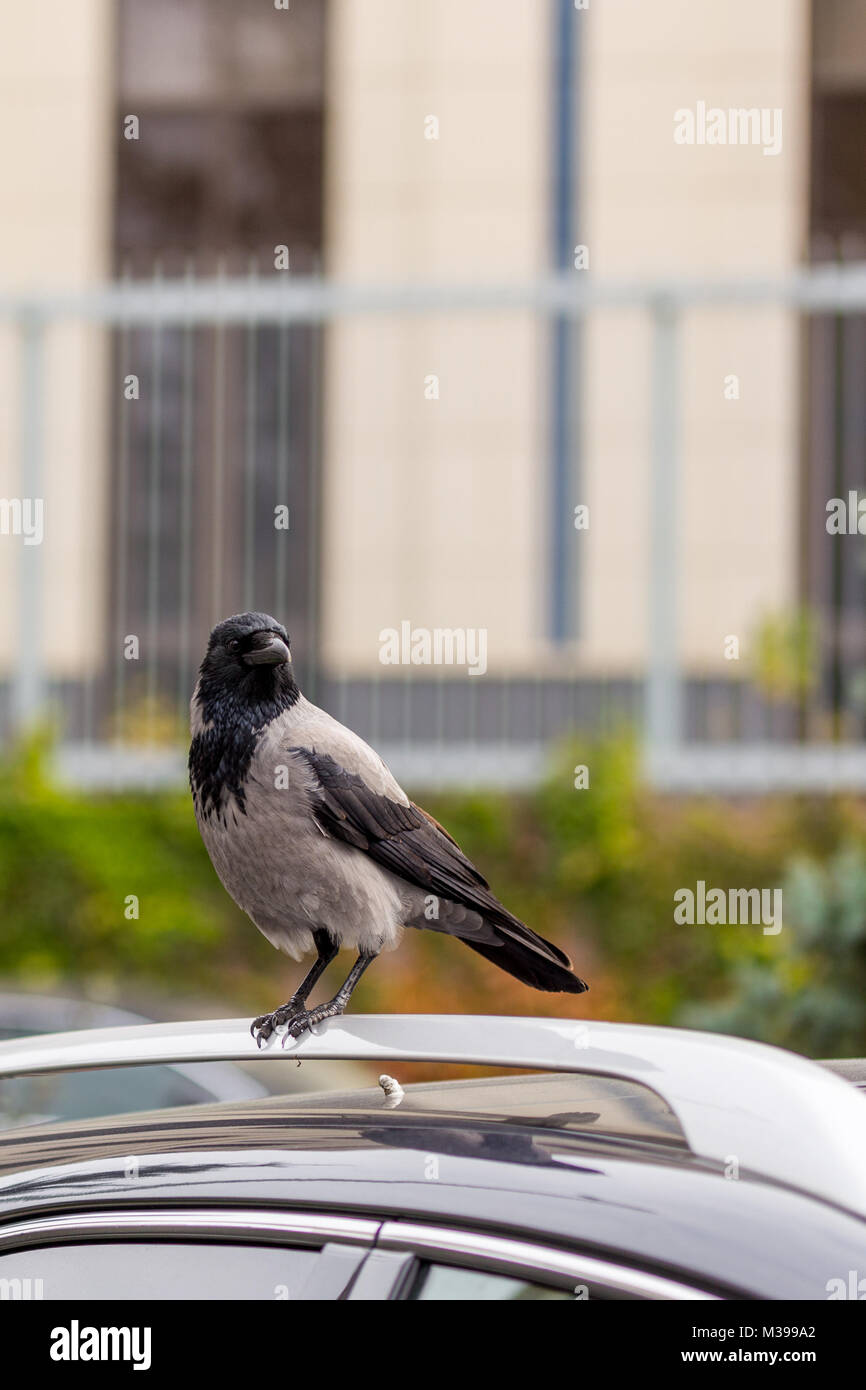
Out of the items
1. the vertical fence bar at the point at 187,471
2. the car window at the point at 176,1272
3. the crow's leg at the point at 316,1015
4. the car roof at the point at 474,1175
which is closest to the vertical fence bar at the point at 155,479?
the vertical fence bar at the point at 187,471

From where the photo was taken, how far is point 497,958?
129cm

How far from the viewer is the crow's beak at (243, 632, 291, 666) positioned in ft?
3.36

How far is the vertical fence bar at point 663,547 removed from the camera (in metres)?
5.73

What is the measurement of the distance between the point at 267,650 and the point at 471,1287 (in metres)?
0.61

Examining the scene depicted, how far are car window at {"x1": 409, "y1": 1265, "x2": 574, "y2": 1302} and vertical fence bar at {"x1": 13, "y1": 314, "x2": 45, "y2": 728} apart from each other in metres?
5.11

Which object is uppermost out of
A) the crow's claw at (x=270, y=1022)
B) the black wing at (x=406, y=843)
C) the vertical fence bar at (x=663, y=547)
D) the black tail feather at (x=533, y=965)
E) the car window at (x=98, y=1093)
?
the vertical fence bar at (x=663, y=547)

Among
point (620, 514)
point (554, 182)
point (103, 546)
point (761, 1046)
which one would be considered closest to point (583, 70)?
point (554, 182)

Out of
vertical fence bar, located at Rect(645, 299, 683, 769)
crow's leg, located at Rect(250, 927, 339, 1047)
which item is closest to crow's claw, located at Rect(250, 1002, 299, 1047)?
crow's leg, located at Rect(250, 927, 339, 1047)

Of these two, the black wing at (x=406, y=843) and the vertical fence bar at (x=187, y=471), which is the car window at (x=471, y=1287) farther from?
the vertical fence bar at (x=187, y=471)

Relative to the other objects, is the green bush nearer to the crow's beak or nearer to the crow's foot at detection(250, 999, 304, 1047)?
the crow's foot at detection(250, 999, 304, 1047)

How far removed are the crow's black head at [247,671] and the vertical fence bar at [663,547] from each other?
4581 mm

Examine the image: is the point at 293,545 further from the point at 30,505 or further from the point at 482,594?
the point at 30,505

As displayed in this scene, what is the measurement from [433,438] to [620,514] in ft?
3.06
